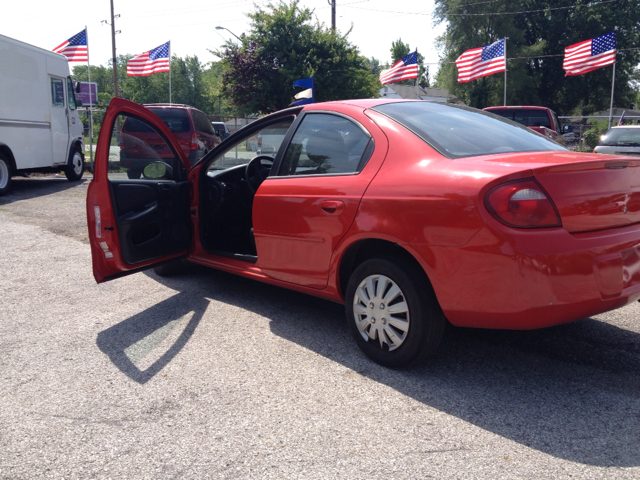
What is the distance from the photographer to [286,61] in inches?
1073

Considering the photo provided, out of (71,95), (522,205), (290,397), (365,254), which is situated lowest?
(290,397)

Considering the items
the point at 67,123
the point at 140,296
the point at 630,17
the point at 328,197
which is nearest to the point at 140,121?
the point at 140,296

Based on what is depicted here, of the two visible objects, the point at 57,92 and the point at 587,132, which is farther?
the point at 587,132

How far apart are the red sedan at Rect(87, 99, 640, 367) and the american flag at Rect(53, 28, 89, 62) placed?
16.1 meters

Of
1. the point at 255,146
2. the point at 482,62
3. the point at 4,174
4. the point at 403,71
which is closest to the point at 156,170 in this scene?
the point at 255,146

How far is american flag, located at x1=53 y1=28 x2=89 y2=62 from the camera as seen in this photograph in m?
18.6

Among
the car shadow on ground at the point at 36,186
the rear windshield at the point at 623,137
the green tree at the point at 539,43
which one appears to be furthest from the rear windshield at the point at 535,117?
the green tree at the point at 539,43

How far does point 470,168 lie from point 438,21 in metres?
45.6

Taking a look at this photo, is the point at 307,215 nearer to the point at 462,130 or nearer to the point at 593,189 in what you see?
the point at 462,130

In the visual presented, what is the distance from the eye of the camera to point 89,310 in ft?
14.9

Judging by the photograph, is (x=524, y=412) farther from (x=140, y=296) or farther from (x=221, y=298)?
(x=140, y=296)

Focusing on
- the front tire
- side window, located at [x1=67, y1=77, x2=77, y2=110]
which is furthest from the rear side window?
the front tire

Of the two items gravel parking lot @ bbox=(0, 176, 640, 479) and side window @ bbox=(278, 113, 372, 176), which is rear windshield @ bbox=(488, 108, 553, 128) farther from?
side window @ bbox=(278, 113, 372, 176)

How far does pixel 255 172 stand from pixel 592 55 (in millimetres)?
20842
